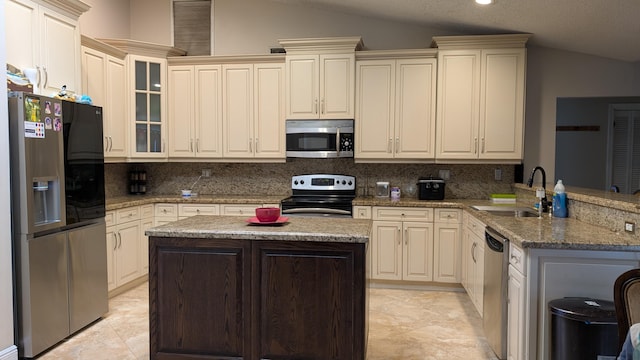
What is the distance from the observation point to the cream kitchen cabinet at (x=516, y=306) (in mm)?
2314

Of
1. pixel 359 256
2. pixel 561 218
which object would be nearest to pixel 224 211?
pixel 359 256

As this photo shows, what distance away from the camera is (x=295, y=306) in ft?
7.73

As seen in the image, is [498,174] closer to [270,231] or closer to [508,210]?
[508,210]

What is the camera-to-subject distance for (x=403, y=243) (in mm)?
4219

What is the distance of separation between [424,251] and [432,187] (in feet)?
2.21

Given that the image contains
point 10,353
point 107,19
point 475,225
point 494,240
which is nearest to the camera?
point 10,353

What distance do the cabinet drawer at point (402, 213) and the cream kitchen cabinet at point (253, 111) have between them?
1.21 meters

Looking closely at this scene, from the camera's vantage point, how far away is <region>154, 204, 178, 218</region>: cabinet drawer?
4520mm

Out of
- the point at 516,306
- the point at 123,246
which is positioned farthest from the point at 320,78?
the point at 516,306

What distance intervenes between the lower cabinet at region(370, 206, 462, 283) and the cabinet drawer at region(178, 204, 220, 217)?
154cm

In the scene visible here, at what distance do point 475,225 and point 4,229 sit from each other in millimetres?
3386

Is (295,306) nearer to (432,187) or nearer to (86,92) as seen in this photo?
(432,187)

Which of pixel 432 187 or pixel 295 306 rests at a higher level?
pixel 432 187

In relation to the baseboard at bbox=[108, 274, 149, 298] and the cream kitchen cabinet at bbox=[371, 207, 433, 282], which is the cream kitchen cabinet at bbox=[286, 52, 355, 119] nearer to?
the cream kitchen cabinet at bbox=[371, 207, 433, 282]
